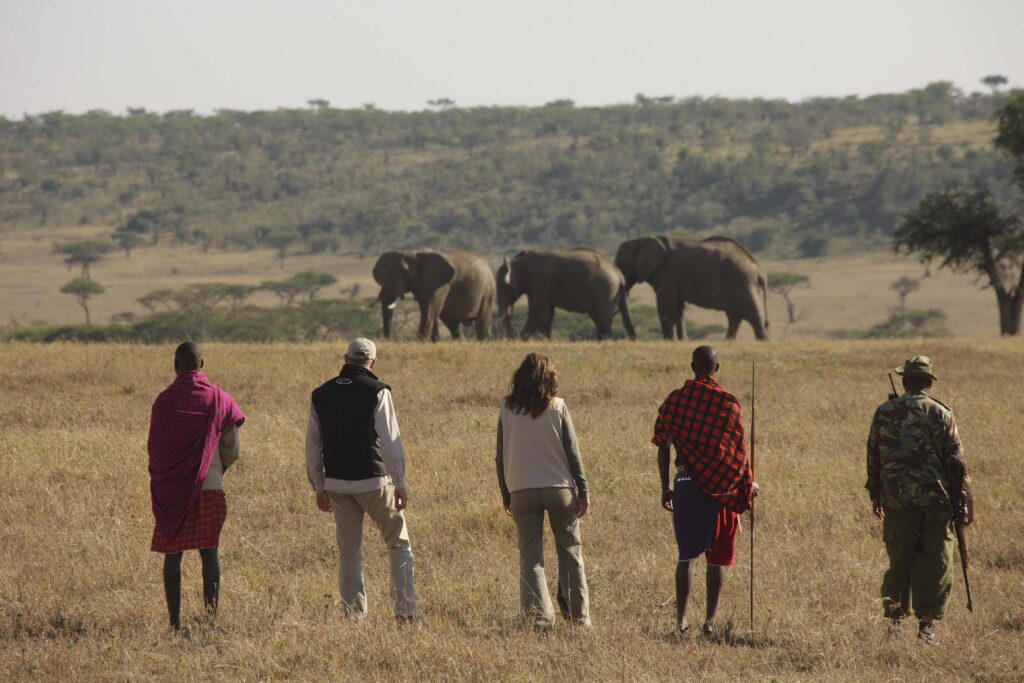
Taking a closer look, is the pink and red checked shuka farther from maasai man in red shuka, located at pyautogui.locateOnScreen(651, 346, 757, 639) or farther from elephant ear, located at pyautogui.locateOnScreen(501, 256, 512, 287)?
elephant ear, located at pyautogui.locateOnScreen(501, 256, 512, 287)

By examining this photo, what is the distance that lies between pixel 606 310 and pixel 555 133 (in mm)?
94908

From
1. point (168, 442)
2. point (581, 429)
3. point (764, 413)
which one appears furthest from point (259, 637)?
point (764, 413)

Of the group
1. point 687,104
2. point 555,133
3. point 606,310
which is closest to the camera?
point 606,310

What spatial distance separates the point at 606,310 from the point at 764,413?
1340 centimetres

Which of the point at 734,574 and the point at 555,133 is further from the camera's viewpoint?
the point at 555,133

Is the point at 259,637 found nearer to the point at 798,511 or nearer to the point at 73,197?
the point at 798,511

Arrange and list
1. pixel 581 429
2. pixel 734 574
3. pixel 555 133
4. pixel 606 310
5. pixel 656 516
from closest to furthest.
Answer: pixel 734 574
pixel 656 516
pixel 581 429
pixel 606 310
pixel 555 133

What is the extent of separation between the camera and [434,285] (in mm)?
27172

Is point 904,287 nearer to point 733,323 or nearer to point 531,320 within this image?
point 733,323

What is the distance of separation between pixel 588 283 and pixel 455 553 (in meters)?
19.4

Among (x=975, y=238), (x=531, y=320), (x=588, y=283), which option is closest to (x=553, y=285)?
(x=588, y=283)

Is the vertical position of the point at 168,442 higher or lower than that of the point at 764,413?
higher

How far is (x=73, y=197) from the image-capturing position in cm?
9775

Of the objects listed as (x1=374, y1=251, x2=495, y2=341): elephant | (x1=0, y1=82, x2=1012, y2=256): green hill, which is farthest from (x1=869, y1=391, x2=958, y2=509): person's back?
(x1=0, y1=82, x2=1012, y2=256): green hill
